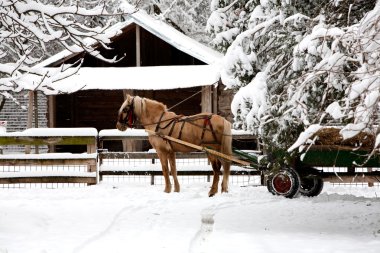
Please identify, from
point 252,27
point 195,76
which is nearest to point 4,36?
point 252,27

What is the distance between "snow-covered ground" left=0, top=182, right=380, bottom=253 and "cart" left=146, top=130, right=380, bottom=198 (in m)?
0.31

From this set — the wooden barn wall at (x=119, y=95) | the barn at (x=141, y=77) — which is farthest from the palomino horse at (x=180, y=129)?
the wooden barn wall at (x=119, y=95)

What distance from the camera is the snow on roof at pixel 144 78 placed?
19.6 meters

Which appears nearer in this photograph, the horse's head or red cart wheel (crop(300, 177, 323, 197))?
red cart wheel (crop(300, 177, 323, 197))

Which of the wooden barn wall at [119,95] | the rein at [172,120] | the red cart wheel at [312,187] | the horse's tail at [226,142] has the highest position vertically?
the wooden barn wall at [119,95]

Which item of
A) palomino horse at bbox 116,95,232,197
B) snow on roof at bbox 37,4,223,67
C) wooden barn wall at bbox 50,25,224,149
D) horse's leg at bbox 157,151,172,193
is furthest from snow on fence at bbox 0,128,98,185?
wooden barn wall at bbox 50,25,224,149

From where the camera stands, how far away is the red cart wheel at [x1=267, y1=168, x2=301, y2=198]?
936 centimetres

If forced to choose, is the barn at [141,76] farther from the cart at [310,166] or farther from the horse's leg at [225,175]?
the cart at [310,166]

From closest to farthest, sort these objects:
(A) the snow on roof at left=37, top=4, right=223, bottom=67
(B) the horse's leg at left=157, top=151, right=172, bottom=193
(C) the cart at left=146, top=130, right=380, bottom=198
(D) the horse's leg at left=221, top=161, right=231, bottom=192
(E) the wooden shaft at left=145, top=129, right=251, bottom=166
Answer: (C) the cart at left=146, top=130, right=380, bottom=198 → (E) the wooden shaft at left=145, top=129, right=251, bottom=166 → (D) the horse's leg at left=221, top=161, right=231, bottom=192 → (B) the horse's leg at left=157, top=151, right=172, bottom=193 → (A) the snow on roof at left=37, top=4, right=223, bottom=67

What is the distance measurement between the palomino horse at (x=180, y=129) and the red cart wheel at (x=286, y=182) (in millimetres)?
A: 1426

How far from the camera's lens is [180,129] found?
11.0m

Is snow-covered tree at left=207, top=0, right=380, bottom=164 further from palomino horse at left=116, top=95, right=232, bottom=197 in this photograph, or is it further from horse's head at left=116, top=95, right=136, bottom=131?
horse's head at left=116, top=95, right=136, bottom=131

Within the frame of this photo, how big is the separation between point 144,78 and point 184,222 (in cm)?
1273

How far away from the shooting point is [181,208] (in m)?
9.32
